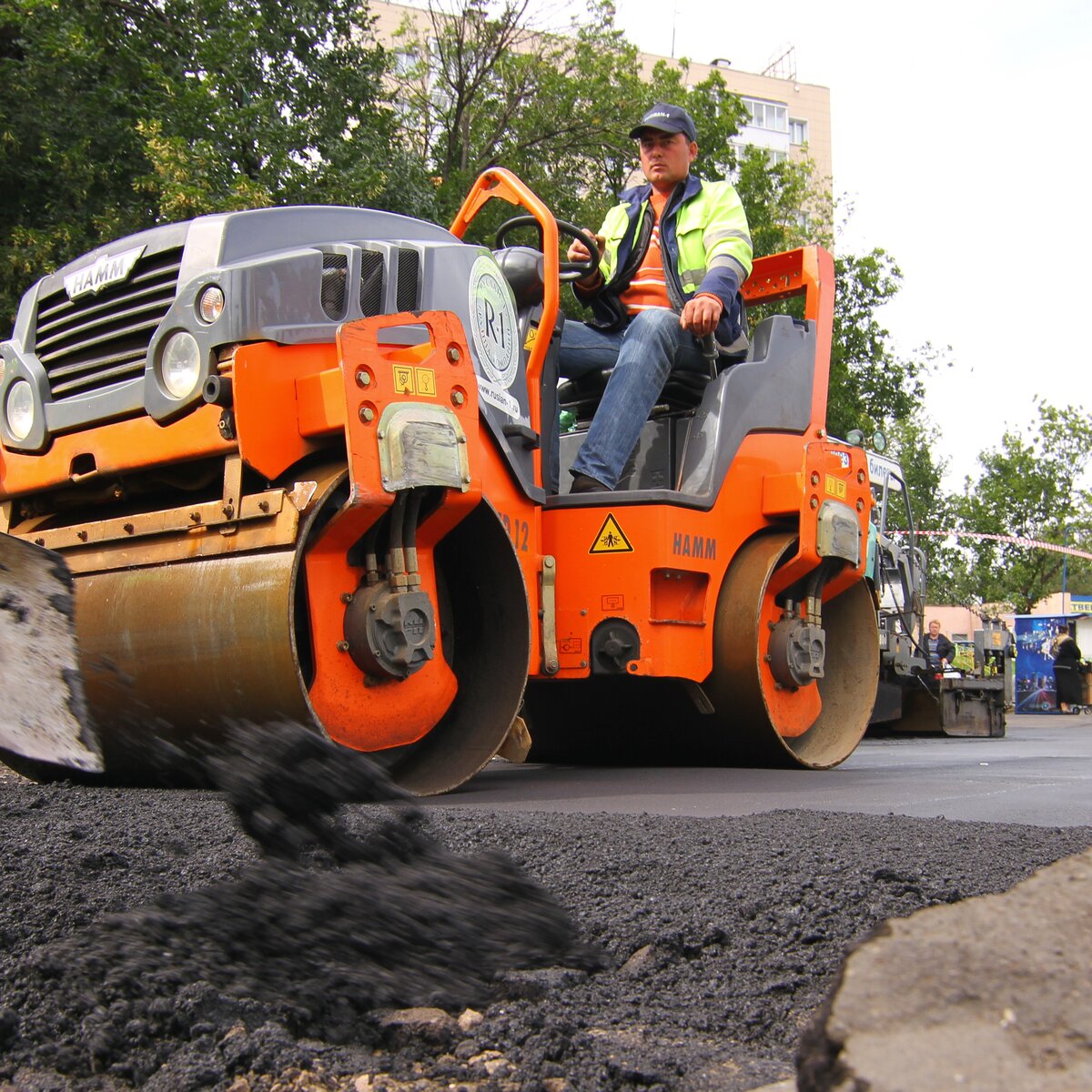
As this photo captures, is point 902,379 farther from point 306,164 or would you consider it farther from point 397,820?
point 397,820

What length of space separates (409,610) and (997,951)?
9.12ft

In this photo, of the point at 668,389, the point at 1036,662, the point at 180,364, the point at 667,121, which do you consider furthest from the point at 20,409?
the point at 1036,662

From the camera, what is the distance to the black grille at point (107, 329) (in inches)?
164

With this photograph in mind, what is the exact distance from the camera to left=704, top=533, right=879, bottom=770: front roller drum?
5.46 m

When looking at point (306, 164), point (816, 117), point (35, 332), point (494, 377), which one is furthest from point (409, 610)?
point (816, 117)

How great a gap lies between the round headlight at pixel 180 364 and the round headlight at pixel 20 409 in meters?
0.70

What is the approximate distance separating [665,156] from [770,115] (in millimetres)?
58878

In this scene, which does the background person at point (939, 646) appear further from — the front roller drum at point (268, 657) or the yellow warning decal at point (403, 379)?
the yellow warning decal at point (403, 379)

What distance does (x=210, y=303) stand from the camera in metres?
3.93

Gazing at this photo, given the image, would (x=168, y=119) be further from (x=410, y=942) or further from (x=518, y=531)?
(x=410, y=942)

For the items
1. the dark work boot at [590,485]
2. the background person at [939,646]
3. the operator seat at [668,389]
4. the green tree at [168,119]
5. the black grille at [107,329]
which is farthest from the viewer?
the background person at [939,646]

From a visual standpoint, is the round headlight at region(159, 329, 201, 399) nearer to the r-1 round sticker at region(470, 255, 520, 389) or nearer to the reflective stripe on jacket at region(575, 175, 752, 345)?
the r-1 round sticker at region(470, 255, 520, 389)

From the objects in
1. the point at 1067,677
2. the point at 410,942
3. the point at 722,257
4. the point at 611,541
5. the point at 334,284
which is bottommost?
the point at 1067,677

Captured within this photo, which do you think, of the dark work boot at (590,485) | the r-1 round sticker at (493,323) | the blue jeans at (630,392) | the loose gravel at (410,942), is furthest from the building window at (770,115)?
the loose gravel at (410,942)
